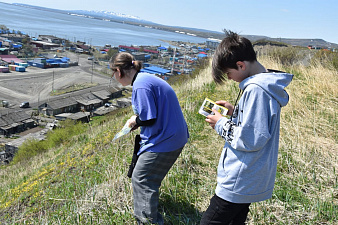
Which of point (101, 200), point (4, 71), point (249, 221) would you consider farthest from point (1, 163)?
point (4, 71)

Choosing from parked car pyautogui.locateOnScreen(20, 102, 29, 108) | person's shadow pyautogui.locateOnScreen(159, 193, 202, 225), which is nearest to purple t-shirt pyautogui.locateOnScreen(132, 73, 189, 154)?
person's shadow pyautogui.locateOnScreen(159, 193, 202, 225)

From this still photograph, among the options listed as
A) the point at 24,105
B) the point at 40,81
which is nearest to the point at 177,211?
the point at 24,105

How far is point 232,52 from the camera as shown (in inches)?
44.4

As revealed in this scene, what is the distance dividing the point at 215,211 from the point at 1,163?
1294cm

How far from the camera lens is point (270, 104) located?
1.06 m

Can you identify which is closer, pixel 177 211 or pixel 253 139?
pixel 253 139

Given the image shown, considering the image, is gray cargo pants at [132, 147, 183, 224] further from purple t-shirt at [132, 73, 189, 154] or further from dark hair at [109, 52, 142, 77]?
dark hair at [109, 52, 142, 77]

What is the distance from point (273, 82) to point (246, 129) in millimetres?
203

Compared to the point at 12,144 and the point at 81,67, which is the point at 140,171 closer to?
the point at 12,144

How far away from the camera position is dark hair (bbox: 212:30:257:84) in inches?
44.4

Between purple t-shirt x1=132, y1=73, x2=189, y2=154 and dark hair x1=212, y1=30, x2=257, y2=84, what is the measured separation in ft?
1.86

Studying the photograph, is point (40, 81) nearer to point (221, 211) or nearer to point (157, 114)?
point (157, 114)

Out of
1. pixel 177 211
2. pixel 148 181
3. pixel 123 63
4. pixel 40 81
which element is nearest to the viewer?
pixel 148 181

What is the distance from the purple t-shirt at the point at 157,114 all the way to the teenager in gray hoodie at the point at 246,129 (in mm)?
492
